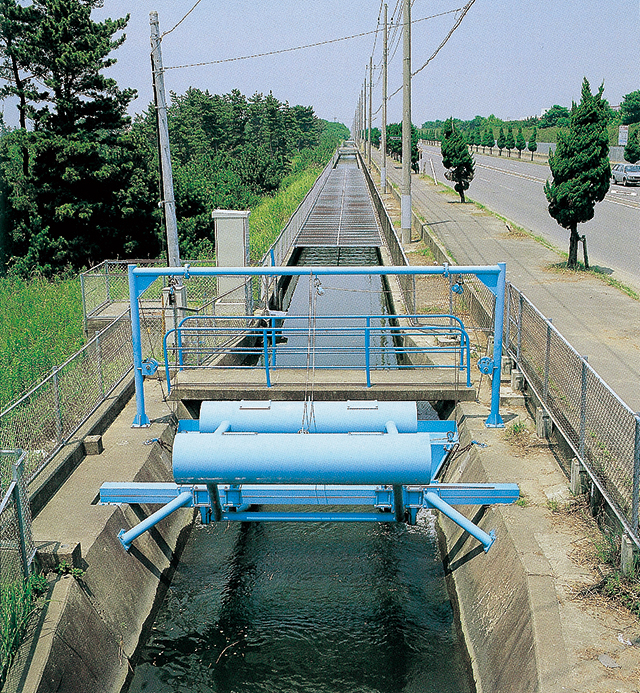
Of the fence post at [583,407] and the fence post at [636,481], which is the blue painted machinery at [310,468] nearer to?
the fence post at [583,407]

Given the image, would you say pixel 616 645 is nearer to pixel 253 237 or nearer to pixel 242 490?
pixel 242 490

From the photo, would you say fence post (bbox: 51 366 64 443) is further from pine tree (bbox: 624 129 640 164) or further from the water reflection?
pine tree (bbox: 624 129 640 164)

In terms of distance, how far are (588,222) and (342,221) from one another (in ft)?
45.8

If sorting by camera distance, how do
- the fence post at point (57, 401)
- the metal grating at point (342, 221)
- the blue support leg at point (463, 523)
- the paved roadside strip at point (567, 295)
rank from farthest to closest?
the metal grating at point (342, 221) → the paved roadside strip at point (567, 295) → the fence post at point (57, 401) → the blue support leg at point (463, 523)

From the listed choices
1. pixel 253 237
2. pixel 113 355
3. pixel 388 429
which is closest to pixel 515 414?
pixel 388 429

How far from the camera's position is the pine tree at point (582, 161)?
65.7ft

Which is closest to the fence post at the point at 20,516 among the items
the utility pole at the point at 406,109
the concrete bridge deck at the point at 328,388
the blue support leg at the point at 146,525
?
the blue support leg at the point at 146,525

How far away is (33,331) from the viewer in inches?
647

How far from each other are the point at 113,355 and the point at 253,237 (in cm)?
1565

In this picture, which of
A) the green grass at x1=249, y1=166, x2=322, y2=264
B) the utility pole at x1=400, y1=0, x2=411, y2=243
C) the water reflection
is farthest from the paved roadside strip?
the green grass at x1=249, y1=166, x2=322, y2=264

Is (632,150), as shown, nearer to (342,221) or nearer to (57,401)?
(342,221)

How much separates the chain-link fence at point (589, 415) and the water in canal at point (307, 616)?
2.30 metres

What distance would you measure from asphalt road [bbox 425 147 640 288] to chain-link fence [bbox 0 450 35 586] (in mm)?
17473

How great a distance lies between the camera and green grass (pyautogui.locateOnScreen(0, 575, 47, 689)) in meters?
5.86
